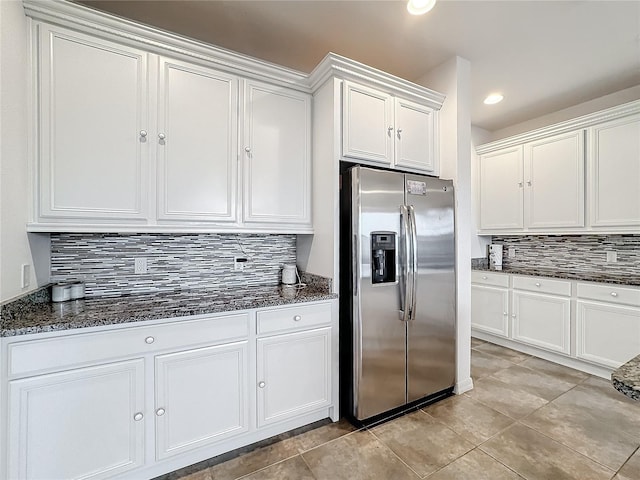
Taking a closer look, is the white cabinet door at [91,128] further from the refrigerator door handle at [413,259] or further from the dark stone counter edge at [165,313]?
the refrigerator door handle at [413,259]

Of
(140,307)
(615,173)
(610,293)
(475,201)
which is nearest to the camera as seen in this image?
(140,307)

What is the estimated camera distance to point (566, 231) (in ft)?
10.1

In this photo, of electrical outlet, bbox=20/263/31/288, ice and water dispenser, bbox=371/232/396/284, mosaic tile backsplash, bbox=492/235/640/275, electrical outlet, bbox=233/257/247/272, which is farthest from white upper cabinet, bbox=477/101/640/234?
electrical outlet, bbox=20/263/31/288

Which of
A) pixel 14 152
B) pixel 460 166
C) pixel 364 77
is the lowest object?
pixel 14 152

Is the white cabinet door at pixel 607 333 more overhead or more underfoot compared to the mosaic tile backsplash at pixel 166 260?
more underfoot

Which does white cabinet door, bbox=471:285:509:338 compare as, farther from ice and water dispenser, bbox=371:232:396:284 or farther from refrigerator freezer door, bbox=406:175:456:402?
ice and water dispenser, bbox=371:232:396:284

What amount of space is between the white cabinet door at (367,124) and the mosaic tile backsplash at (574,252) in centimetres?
263

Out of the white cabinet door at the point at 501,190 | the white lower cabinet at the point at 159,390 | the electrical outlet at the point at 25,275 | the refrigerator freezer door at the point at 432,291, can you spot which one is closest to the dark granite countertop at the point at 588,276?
the white cabinet door at the point at 501,190

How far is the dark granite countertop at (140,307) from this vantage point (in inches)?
51.4

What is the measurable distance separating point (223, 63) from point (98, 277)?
1.64 m

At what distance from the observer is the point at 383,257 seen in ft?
6.70

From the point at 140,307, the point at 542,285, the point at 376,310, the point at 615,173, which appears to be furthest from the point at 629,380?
the point at 615,173

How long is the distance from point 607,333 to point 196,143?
12.5 feet

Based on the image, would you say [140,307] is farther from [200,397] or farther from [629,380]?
[629,380]
